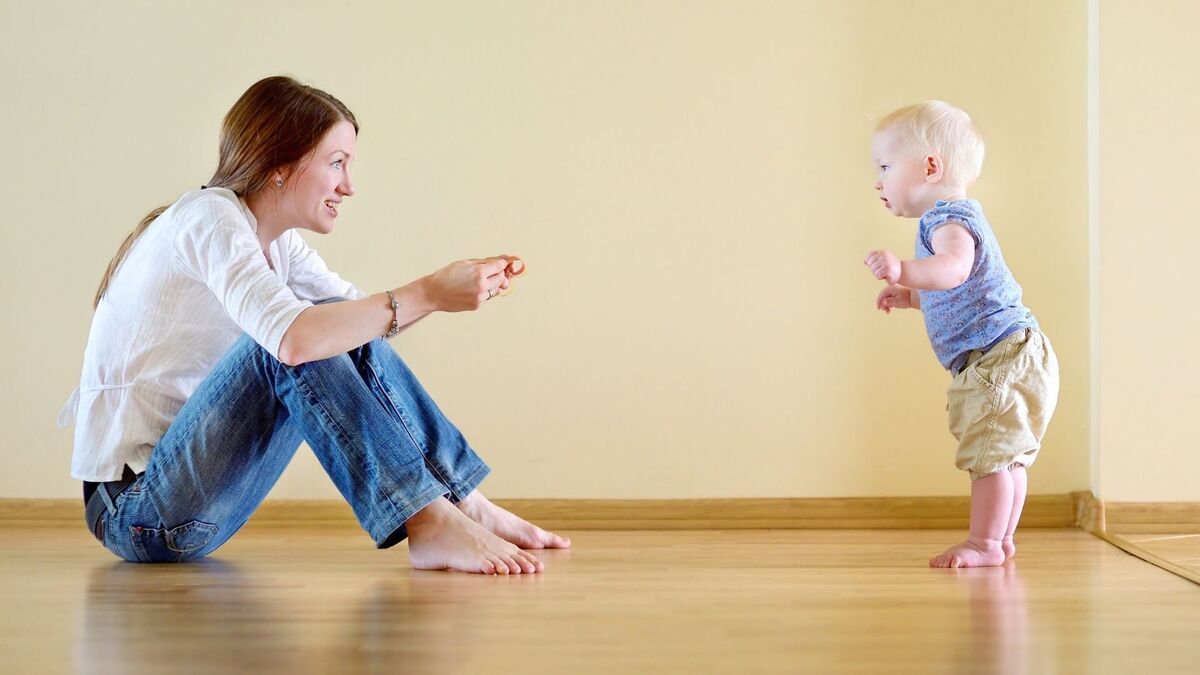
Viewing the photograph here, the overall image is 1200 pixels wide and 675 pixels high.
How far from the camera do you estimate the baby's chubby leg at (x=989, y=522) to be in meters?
1.83

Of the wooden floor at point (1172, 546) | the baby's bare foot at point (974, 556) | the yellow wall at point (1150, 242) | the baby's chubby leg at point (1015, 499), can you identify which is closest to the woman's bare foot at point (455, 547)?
the baby's bare foot at point (974, 556)

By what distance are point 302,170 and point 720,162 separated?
1.00 metres

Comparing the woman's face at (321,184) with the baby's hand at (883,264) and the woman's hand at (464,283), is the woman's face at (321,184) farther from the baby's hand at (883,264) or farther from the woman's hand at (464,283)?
the baby's hand at (883,264)

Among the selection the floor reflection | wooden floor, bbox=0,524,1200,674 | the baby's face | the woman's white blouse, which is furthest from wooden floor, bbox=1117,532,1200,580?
the woman's white blouse

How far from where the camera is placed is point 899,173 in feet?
6.50

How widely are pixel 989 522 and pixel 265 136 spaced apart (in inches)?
48.8

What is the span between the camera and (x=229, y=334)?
185cm

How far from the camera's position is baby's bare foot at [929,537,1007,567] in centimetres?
181

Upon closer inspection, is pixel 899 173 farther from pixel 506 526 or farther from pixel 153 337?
pixel 153 337

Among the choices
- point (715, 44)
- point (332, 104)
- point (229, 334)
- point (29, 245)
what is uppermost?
point (715, 44)

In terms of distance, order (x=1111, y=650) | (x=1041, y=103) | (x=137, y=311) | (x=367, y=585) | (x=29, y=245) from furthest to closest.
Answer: (x=29, y=245) → (x=1041, y=103) → (x=137, y=311) → (x=367, y=585) → (x=1111, y=650)

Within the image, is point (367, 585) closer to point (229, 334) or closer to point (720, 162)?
point (229, 334)

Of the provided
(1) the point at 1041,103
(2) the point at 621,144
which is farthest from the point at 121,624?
(1) the point at 1041,103

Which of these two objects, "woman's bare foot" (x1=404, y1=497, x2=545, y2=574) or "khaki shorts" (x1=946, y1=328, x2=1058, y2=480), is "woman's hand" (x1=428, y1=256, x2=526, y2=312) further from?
"khaki shorts" (x1=946, y1=328, x2=1058, y2=480)
